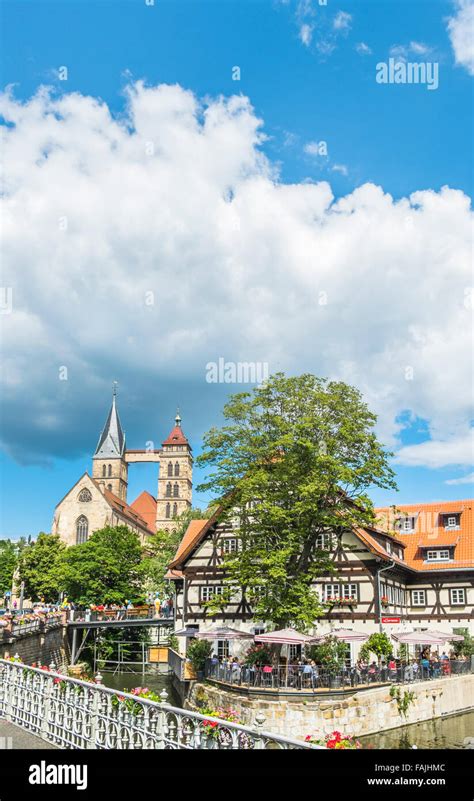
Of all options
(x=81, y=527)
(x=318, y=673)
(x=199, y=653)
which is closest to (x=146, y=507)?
(x=81, y=527)

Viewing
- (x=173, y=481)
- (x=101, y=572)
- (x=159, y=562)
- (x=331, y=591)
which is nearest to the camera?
(x=331, y=591)

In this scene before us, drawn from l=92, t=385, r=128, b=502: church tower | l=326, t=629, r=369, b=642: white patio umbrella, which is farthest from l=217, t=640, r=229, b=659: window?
l=92, t=385, r=128, b=502: church tower

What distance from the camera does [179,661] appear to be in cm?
A: 3288

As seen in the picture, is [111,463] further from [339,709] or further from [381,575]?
[339,709]

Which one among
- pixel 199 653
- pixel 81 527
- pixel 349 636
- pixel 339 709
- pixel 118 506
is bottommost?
pixel 339 709

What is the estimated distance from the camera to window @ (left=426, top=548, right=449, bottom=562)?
37438 millimetres

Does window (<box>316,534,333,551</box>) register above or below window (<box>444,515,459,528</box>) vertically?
below

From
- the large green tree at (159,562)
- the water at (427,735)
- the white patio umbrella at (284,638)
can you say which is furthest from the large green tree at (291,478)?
the large green tree at (159,562)

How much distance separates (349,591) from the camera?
103ft

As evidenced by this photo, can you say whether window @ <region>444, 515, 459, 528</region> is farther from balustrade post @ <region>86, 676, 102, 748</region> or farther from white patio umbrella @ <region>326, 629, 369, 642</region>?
balustrade post @ <region>86, 676, 102, 748</region>

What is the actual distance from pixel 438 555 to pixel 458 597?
8.37ft

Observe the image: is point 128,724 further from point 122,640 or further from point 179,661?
point 122,640

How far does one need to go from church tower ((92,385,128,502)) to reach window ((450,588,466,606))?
79.0 m

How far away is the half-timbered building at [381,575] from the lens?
3109 cm
